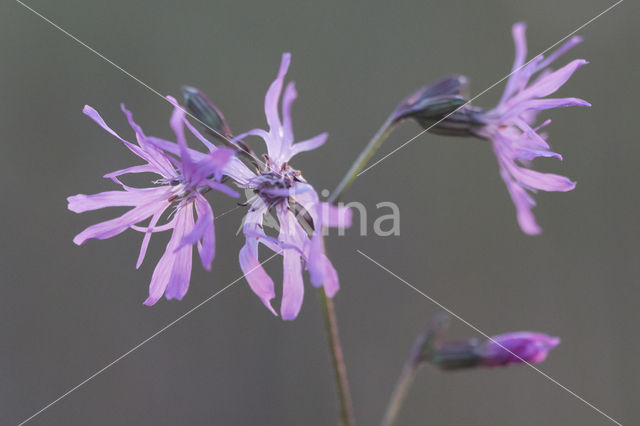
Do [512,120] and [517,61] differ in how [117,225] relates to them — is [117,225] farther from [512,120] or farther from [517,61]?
[517,61]

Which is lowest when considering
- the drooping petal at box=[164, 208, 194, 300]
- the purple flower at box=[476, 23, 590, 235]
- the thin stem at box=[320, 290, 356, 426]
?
the thin stem at box=[320, 290, 356, 426]

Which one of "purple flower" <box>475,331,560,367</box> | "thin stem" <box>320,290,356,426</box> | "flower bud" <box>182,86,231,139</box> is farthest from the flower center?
"purple flower" <box>475,331,560,367</box>

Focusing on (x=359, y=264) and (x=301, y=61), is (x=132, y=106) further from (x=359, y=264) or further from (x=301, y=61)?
(x=359, y=264)

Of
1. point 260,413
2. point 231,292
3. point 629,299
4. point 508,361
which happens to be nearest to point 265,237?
point 508,361

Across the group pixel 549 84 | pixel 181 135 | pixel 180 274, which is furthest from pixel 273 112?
pixel 549 84

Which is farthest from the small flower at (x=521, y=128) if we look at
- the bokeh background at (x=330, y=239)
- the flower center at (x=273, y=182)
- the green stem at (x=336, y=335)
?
the bokeh background at (x=330, y=239)

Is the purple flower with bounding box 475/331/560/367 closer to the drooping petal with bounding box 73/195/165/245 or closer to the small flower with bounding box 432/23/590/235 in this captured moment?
the small flower with bounding box 432/23/590/235
